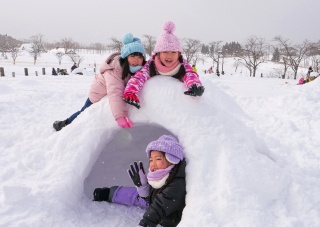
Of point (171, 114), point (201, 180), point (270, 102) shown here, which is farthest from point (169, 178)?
point (270, 102)

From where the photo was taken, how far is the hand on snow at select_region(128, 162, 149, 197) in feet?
8.03

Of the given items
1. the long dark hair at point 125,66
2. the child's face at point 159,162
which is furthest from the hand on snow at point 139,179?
the long dark hair at point 125,66

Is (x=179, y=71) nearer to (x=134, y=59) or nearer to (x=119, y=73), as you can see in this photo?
(x=134, y=59)

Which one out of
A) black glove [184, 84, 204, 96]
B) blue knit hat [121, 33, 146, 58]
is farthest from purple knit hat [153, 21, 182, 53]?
black glove [184, 84, 204, 96]

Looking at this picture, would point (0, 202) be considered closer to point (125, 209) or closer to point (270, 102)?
point (125, 209)

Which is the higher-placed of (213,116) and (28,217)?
(213,116)

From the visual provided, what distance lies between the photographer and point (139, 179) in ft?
8.05

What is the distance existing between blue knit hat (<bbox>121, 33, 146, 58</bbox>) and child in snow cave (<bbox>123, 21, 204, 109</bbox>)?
0.17 metres

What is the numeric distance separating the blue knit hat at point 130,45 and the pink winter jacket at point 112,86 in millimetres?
148

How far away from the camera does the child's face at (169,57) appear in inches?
105

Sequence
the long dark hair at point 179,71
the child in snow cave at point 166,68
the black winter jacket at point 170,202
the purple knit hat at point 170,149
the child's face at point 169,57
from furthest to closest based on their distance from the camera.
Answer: the long dark hair at point 179,71 < the child's face at point 169,57 < the child in snow cave at point 166,68 < the purple knit hat at point 170,149 < the black winter jacket at point 170,202

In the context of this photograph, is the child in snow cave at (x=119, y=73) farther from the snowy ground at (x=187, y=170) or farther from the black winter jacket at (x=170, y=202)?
the black winter jacket at (x=170, y=202)

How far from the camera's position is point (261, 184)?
2.03 metres

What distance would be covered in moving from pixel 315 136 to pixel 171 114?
376cm
